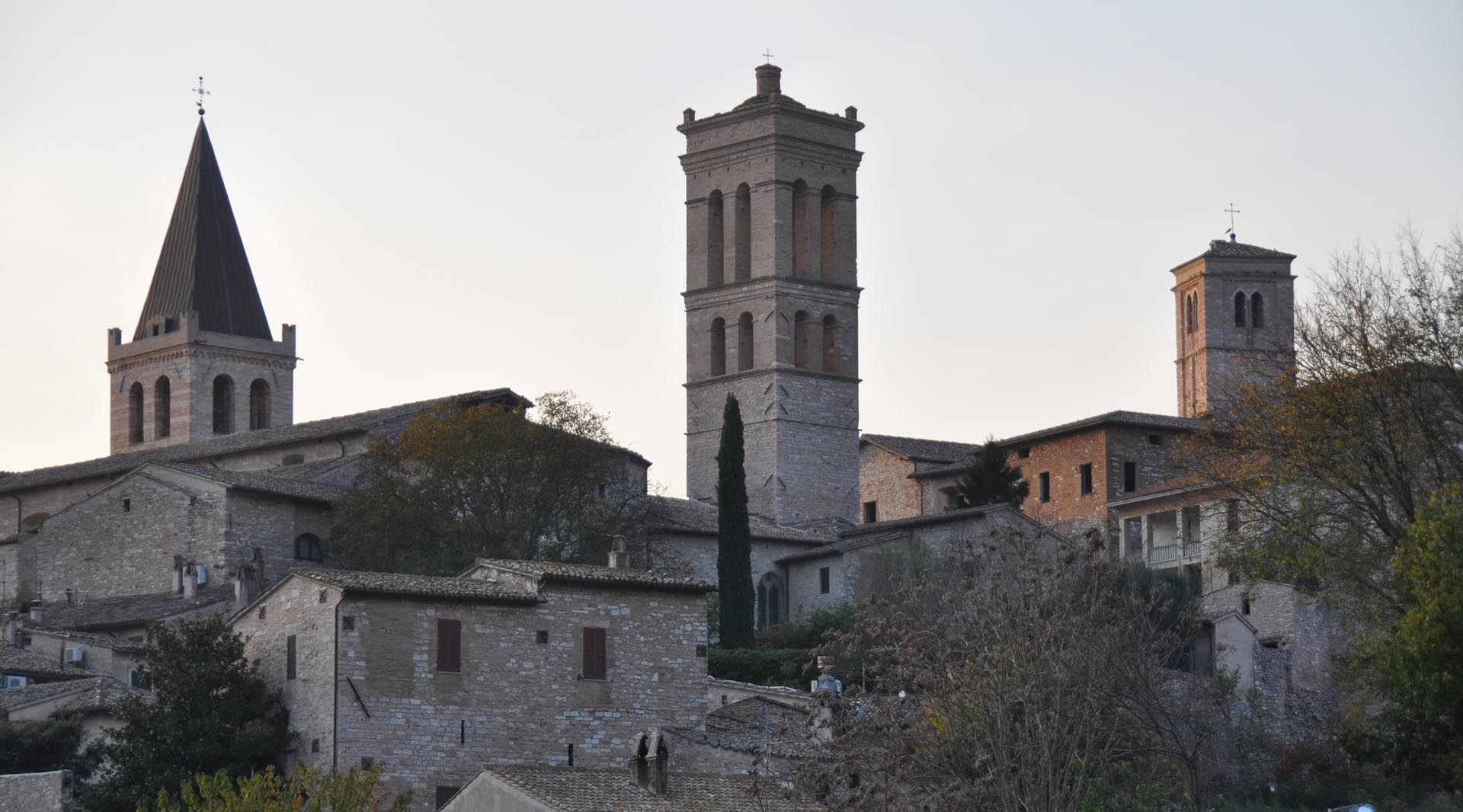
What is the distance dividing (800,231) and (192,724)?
131 feet

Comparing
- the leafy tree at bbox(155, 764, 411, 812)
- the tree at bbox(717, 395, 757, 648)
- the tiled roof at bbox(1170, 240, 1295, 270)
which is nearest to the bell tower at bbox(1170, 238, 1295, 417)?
the tiled roof at bbox(1170, 240, 1295, 270)

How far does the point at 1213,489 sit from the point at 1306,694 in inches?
491

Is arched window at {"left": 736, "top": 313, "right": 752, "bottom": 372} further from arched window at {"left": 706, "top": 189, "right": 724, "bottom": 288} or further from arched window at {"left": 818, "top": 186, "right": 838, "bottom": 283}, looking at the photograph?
arched window at {"left": 818, "top": 186, "right": 838, "bottom": 283}

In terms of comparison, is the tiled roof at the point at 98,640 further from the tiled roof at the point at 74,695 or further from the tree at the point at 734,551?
the tree at the point at 734,551

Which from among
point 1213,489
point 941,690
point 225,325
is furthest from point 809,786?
point 225,325

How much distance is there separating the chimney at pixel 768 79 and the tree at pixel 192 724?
1585 inches

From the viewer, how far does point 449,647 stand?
3809 centimetres

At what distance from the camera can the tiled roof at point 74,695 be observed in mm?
41531

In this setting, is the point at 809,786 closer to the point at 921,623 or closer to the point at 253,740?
the point at 921,623

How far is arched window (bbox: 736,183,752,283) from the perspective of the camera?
246ft

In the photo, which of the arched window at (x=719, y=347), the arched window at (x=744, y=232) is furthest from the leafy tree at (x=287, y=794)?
the arched window at (x=744, y=232)

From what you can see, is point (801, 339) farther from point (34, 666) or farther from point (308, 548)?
point (34, 666)

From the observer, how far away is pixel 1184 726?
1690 inches

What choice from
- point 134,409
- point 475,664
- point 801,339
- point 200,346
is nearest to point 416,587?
point 475,664
